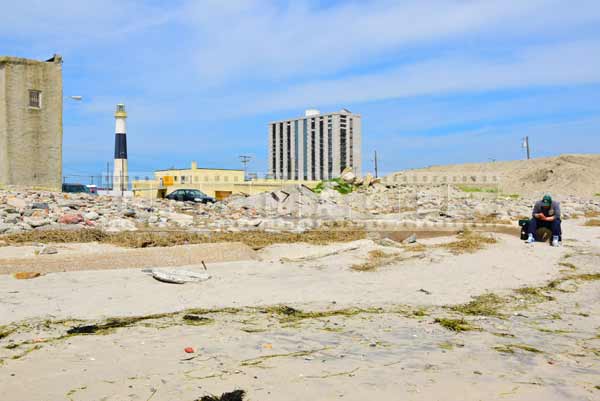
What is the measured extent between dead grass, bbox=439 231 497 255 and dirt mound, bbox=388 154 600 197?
32.2 meters

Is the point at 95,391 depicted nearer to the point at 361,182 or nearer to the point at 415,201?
the point at 415,201

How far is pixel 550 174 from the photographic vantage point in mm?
44594

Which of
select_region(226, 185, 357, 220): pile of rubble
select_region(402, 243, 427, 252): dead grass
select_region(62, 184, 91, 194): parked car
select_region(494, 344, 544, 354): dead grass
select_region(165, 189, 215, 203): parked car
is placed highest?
select_region(62, 184, 91, 194): parked car

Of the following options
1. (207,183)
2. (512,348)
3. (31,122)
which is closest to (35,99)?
(31,122)

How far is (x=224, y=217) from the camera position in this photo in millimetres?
16844

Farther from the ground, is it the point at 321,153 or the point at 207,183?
the point at 321,153

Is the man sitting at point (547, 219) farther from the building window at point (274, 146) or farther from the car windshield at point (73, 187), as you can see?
the building window at point (274, 146)

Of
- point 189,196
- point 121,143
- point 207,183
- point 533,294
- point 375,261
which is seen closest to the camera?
point 533,294

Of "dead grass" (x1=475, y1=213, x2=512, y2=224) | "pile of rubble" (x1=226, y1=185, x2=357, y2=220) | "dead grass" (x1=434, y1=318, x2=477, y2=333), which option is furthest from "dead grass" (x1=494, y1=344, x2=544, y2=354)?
"pile of rubble" (x1=226, y1=185, x2=357, y2=220)

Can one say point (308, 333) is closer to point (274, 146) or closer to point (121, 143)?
point (121, 143)

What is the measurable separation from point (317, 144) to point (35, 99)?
1603 inches

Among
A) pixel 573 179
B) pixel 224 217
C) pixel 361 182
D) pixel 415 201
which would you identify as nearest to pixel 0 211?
pixel 224 217

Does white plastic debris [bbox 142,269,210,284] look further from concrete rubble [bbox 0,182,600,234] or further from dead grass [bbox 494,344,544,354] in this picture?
concrete rubble [bbox 0,182,600,234]

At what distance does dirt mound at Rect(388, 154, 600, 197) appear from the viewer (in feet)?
135
